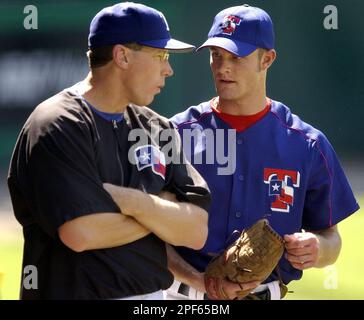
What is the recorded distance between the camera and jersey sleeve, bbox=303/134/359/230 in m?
3.38

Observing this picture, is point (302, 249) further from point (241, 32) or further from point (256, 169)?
point (241, 32)

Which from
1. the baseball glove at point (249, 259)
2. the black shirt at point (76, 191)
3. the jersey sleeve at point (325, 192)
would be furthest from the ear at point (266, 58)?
the black shirt at point (76, 191)

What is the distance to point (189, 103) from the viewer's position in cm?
824

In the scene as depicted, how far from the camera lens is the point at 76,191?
2.62m

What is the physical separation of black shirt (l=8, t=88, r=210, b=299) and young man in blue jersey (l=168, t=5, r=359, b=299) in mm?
492

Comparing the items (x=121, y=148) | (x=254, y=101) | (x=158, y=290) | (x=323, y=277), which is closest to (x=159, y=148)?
(x=121, y=148)

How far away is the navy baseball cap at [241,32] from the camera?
133 inches

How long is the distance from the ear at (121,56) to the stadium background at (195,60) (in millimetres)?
5159

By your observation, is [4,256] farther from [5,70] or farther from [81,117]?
[81,117]

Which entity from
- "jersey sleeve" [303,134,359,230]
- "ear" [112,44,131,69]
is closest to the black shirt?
"ear" [112,44,131,69]

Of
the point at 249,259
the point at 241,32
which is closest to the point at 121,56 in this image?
the point at 241,32

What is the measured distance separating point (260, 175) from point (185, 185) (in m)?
0.51

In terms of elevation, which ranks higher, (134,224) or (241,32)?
(241,32)

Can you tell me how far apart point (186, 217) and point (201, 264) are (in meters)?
0.55
